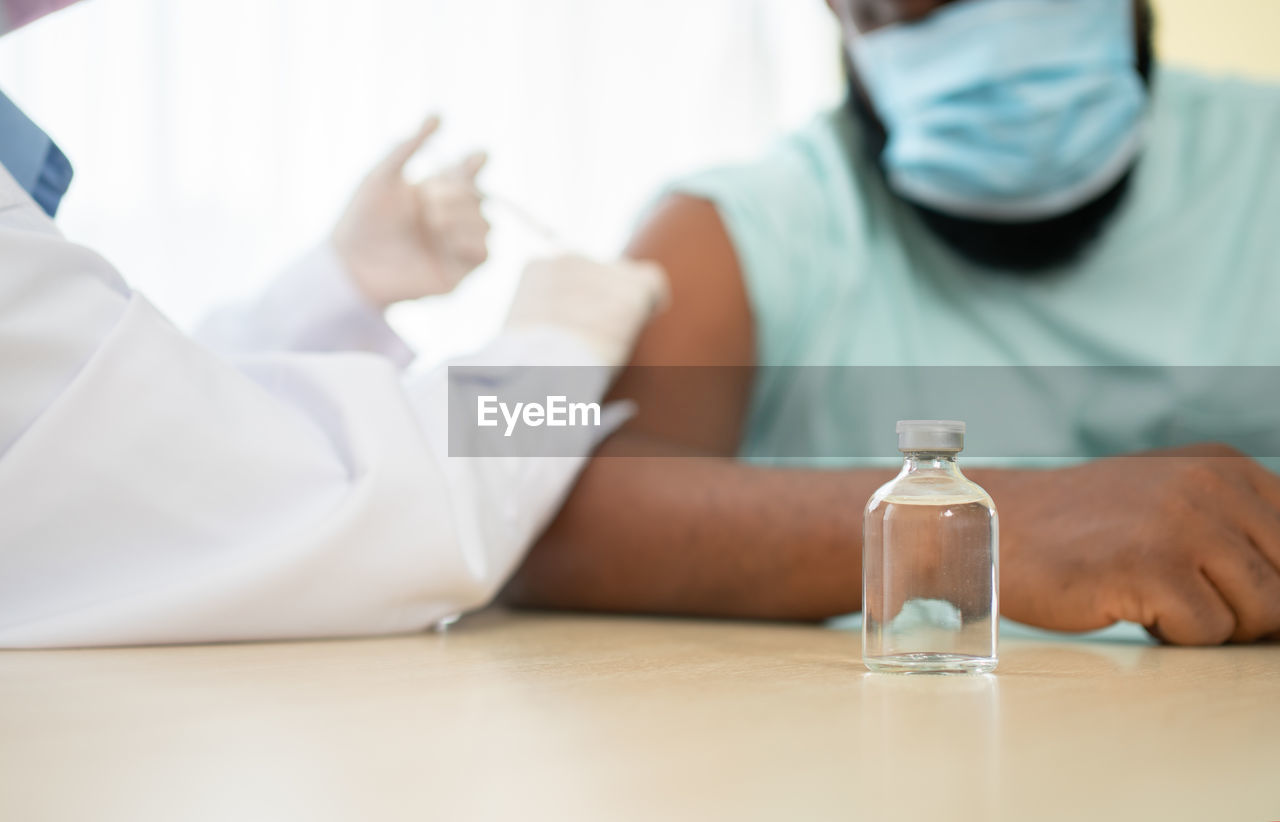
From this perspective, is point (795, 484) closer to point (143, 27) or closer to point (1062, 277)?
point (1062, 277)

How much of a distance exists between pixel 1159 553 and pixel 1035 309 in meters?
0.54

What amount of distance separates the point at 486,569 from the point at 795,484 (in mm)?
227

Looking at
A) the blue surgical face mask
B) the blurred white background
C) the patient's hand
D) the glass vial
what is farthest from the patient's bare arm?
the blurred white background

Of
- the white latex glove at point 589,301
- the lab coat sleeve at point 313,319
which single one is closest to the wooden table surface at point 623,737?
the white latex glove at point 589,301

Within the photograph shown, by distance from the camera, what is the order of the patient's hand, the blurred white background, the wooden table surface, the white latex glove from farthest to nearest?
the blurred white background < the white latex glove < the patient's hand < the wooden table surface

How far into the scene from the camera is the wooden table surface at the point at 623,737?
25cm

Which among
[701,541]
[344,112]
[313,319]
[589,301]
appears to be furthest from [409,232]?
[344,112]

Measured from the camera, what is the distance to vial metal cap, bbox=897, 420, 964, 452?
17.8 inches

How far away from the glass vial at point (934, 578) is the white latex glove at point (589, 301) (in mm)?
379

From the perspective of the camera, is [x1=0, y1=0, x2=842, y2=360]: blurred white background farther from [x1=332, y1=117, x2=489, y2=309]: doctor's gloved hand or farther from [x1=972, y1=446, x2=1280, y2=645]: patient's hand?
[x1=972, y1=446, x2=1280, y2=645]: patient's hand

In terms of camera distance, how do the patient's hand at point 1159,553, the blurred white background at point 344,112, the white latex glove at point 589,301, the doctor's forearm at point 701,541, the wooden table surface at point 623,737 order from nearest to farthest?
the wooden table surface at point 623,737 → the patient's hand at point 1159,553 → the doctor's forearm at point 701,541 → the white latex glove at point 589,301 → the blurred white background at point 344,112

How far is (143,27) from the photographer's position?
1.72 metres

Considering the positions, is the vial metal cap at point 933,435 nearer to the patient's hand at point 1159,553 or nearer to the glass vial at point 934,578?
the glass vial at point 934,578

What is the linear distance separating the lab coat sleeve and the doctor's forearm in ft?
1.01
